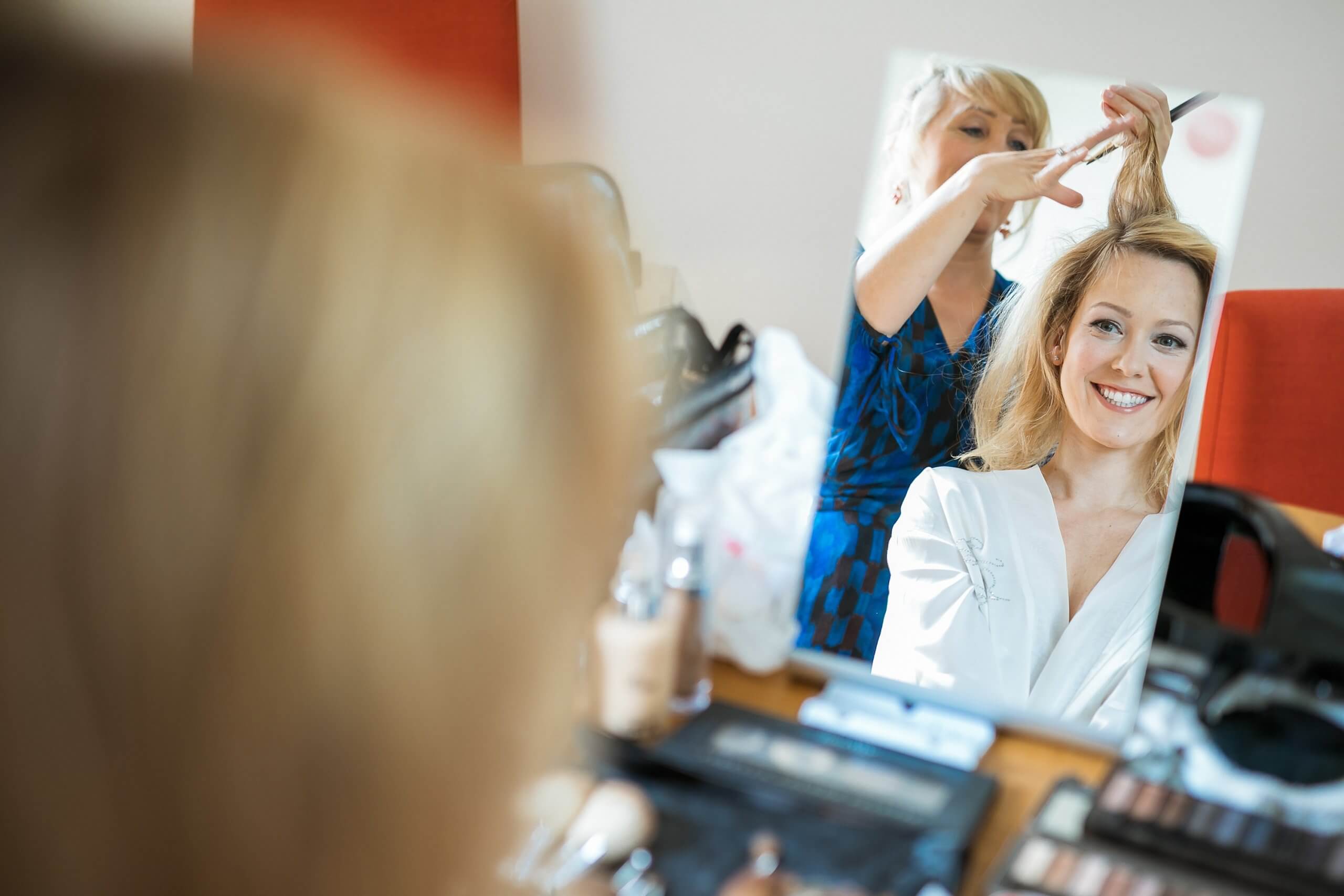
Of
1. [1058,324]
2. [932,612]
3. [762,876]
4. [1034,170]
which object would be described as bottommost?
[762,876]

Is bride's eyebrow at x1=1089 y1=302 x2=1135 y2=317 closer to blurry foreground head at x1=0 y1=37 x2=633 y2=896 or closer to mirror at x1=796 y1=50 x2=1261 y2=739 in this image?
mirror at x1=796 y1=50 x2=1261 y2=739

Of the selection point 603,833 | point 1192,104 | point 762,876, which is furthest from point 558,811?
point 1192,104

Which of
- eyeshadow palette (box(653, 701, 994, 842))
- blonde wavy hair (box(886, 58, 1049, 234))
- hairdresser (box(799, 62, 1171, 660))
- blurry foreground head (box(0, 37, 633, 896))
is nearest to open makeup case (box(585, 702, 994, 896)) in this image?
eyeshadow palette (box(653, 701, 994, 842))

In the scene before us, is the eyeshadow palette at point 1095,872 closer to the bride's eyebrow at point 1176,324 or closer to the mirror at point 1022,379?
the mirror at point 1022,379

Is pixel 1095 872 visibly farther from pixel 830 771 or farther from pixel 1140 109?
pixel 1140 109

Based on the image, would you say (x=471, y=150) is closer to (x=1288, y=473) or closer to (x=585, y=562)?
(x=585, y=562)

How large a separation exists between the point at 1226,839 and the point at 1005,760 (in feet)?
0.53

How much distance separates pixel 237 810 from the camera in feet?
0.64

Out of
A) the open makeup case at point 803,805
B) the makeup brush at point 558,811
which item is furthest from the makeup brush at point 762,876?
the makeup brush at point 558,811

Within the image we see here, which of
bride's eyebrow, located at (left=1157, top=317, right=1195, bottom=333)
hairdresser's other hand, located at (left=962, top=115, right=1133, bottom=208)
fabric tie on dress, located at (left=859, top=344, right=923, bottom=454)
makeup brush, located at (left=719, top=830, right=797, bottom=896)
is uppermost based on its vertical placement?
hairdresser's other hand, located at (left=962, top=115, right=1133, bottom=208)

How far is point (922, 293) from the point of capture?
759mm

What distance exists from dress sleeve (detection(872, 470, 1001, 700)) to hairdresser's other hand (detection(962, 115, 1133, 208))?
8.2 inches

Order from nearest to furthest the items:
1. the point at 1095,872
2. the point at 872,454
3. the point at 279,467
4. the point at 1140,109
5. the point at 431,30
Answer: the point at 279,467
the point at 1095,872
the point at 1140,109
the point at 872,454
the point at 431,30

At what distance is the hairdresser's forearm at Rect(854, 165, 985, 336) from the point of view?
2.42 feet
